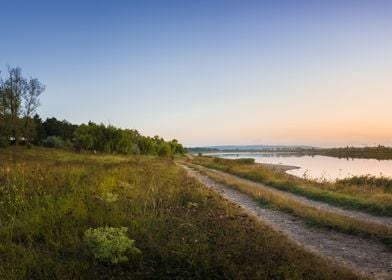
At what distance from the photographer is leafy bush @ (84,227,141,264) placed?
267 inches

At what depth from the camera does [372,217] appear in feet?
49.1

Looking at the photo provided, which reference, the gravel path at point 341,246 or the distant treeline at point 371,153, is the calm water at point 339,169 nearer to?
the gravel path at point 341,246

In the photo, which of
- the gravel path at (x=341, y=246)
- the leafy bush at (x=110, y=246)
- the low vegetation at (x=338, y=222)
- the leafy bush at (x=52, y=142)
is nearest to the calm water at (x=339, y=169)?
the low vegetation at (x=338, y=222)

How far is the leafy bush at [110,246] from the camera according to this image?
6.79 m

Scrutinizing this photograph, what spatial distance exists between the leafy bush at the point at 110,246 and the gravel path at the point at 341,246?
433 centimetres

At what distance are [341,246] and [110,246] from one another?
5.98 metres

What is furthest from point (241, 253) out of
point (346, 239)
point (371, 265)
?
point (346, 239)

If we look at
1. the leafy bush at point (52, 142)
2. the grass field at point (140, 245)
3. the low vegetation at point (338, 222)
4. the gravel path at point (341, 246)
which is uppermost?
the leafy bush at point (52, 142)

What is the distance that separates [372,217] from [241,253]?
9719 millimetres

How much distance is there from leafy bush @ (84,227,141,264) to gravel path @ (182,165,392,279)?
14.2 ft

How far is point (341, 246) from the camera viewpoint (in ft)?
33.2

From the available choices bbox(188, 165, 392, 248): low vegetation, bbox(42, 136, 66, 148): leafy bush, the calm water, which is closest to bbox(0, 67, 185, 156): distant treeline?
bbox(42, 136, 66, 148): leafy bush

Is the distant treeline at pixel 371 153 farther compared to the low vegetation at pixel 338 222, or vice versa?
the distant treeline at pixel 371 153

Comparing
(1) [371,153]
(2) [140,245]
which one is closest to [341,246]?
(2) [140,245]
